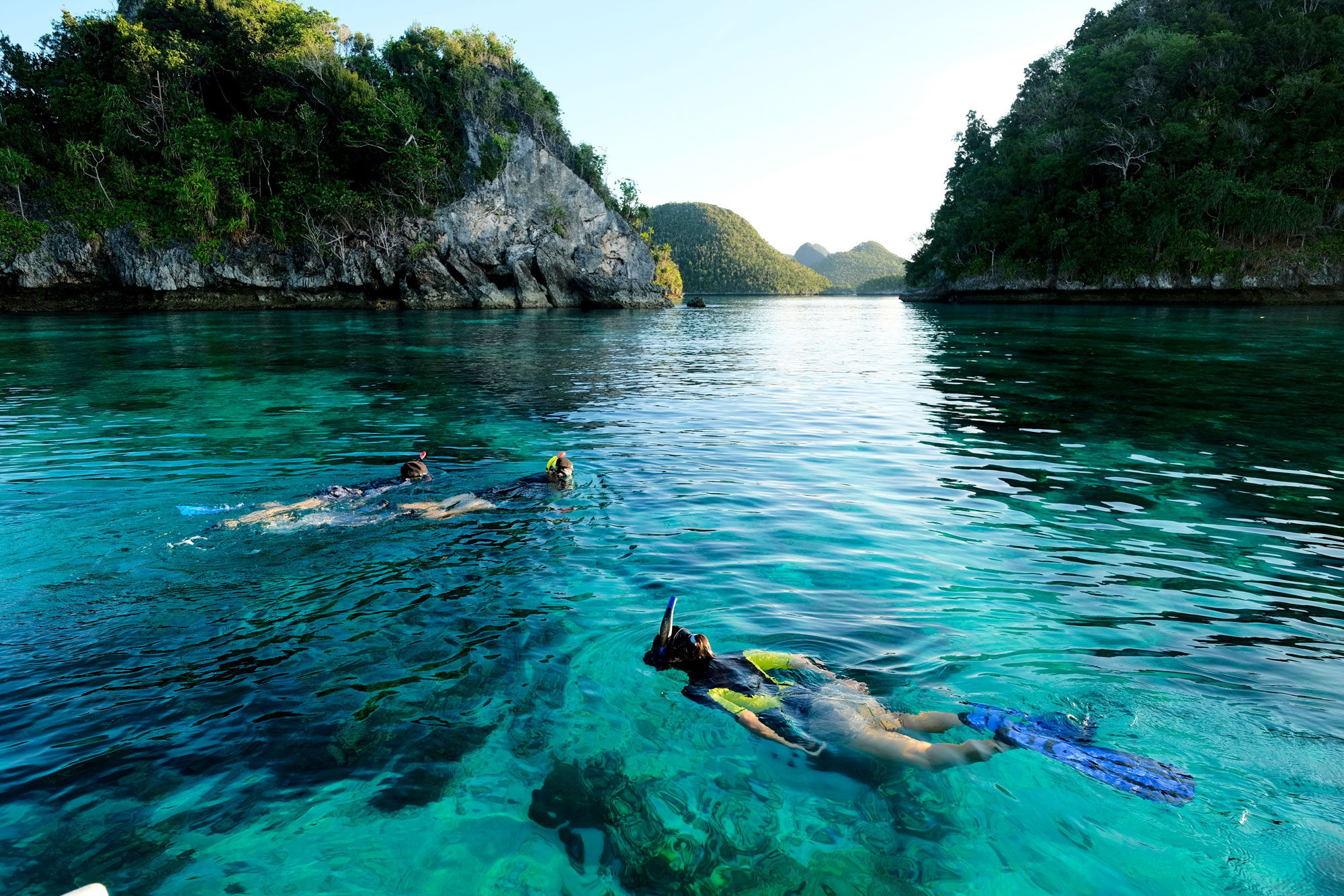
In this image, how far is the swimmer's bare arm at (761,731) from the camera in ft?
12.7

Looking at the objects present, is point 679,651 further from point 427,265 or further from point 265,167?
point 265,167

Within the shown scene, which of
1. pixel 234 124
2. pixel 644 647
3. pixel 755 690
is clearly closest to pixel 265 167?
pixel 234 124

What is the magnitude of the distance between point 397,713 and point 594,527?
359 centimetres

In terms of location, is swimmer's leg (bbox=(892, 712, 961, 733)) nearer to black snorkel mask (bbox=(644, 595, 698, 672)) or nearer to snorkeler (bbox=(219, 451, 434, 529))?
black snorkel mask (bbox=(644, 595, 698, 672))

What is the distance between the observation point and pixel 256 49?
2009 inches

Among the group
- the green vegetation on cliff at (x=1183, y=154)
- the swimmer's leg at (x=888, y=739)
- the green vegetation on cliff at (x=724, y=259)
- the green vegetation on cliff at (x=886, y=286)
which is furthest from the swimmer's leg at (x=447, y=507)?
the green vegetation on cliff at (x=886, y=286)

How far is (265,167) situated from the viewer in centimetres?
5172

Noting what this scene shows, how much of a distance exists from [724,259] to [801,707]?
17866 centimetres

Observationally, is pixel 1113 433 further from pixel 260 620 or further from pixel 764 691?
pixel 260 620

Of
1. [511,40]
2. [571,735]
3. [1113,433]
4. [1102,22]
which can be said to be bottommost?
[571,735]

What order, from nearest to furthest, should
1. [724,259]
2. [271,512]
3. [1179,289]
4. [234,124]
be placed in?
[271,512] < [234,124] < [1179,289] < [724,259]

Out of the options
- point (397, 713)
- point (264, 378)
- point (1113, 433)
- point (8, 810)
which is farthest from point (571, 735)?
point (264, 378)

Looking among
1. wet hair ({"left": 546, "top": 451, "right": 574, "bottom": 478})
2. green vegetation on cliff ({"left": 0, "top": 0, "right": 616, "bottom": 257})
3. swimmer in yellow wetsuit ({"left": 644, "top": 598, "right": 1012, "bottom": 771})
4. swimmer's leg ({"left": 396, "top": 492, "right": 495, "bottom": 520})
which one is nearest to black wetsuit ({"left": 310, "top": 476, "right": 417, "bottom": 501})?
swimmer's leg ({"left": 396, "top": 492, "right": 495, "bottom": 520})

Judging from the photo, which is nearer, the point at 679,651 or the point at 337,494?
the point at 679,651
